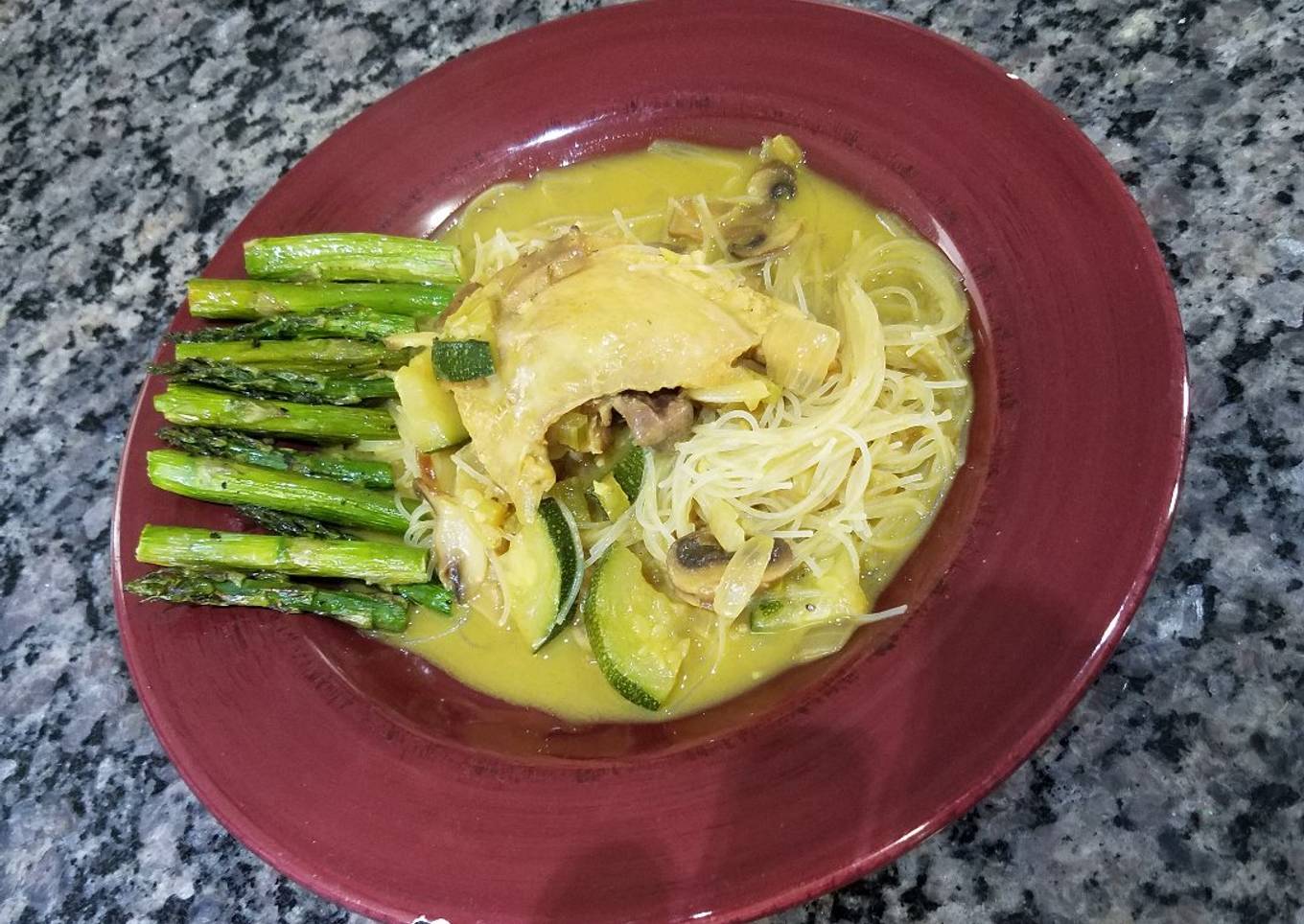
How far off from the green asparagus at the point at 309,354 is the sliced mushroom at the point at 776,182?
1616 mm

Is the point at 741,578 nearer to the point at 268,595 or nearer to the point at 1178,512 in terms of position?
the point at 1178,512

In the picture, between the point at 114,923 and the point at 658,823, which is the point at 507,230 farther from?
the point at 114,923

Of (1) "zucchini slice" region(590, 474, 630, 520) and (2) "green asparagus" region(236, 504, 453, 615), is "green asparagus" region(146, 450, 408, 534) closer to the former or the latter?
(2) "green asparagus" region(236, 504, 453, 615)

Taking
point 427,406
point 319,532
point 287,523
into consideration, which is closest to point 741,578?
point 427,406

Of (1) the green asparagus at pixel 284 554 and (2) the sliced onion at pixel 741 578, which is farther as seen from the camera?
(1) the green asparagus at pixel 284 554

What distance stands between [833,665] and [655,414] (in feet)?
3.73

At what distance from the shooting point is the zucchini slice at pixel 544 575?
344cm

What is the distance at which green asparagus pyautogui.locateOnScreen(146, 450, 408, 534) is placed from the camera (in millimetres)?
3602

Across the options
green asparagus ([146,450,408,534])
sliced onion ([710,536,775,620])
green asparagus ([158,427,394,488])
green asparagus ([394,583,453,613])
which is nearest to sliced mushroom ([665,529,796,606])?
sliced onion ([710,536,775,620])

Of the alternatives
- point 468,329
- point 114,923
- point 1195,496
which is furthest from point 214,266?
point 1195,496

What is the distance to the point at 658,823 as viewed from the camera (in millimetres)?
2713

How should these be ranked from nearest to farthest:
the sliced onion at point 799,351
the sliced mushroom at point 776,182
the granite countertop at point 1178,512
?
the granite countertop at point 1178,512
the sliced onion at point 799,351
the sliced mushroom at point 776,182

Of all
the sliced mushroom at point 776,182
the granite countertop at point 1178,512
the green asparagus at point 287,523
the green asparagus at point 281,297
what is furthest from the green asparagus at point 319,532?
the sliced mushroom at point 776,182

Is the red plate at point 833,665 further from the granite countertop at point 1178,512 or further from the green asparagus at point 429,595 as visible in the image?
the granite countertop at point 1178,512
